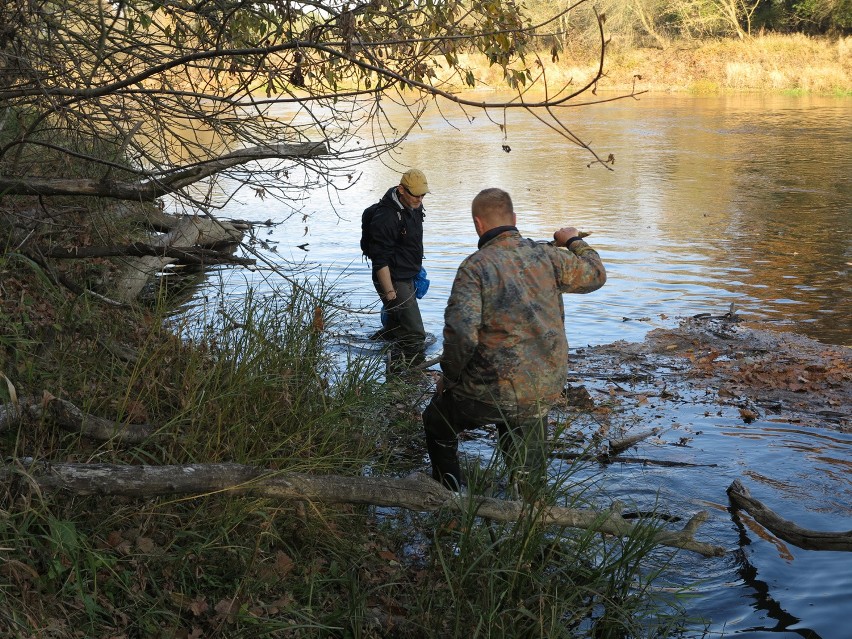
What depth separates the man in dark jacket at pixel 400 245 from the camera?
337 inches

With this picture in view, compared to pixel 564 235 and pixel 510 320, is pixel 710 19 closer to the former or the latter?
pixel 564 235

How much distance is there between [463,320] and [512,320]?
28cm

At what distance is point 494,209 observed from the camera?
523cm

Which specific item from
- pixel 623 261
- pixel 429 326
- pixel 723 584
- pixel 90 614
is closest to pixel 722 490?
pixel 723 584

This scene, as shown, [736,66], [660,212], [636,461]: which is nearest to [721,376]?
[636,461]

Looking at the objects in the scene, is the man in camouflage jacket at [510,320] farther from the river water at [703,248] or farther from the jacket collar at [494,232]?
the river water at [703,248]

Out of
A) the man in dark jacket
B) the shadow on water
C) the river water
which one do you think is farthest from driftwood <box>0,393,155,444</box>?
the man in dark jacket

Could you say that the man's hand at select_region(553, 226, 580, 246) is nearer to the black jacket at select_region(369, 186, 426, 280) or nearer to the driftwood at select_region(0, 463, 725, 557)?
the driftwood at select_region(0, 463, 725, 557)

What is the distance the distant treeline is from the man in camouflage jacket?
164ft

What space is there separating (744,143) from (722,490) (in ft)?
84.6

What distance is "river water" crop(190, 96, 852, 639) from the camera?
5496 millimetres

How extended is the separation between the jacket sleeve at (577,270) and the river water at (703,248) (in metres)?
0.82

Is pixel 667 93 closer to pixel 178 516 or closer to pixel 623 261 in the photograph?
pixel 623 261

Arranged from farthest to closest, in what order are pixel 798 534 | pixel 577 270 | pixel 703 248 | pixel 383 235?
pixel 703 248 < pixel 383 235 < pixel 577 270 < pixel 798 534
